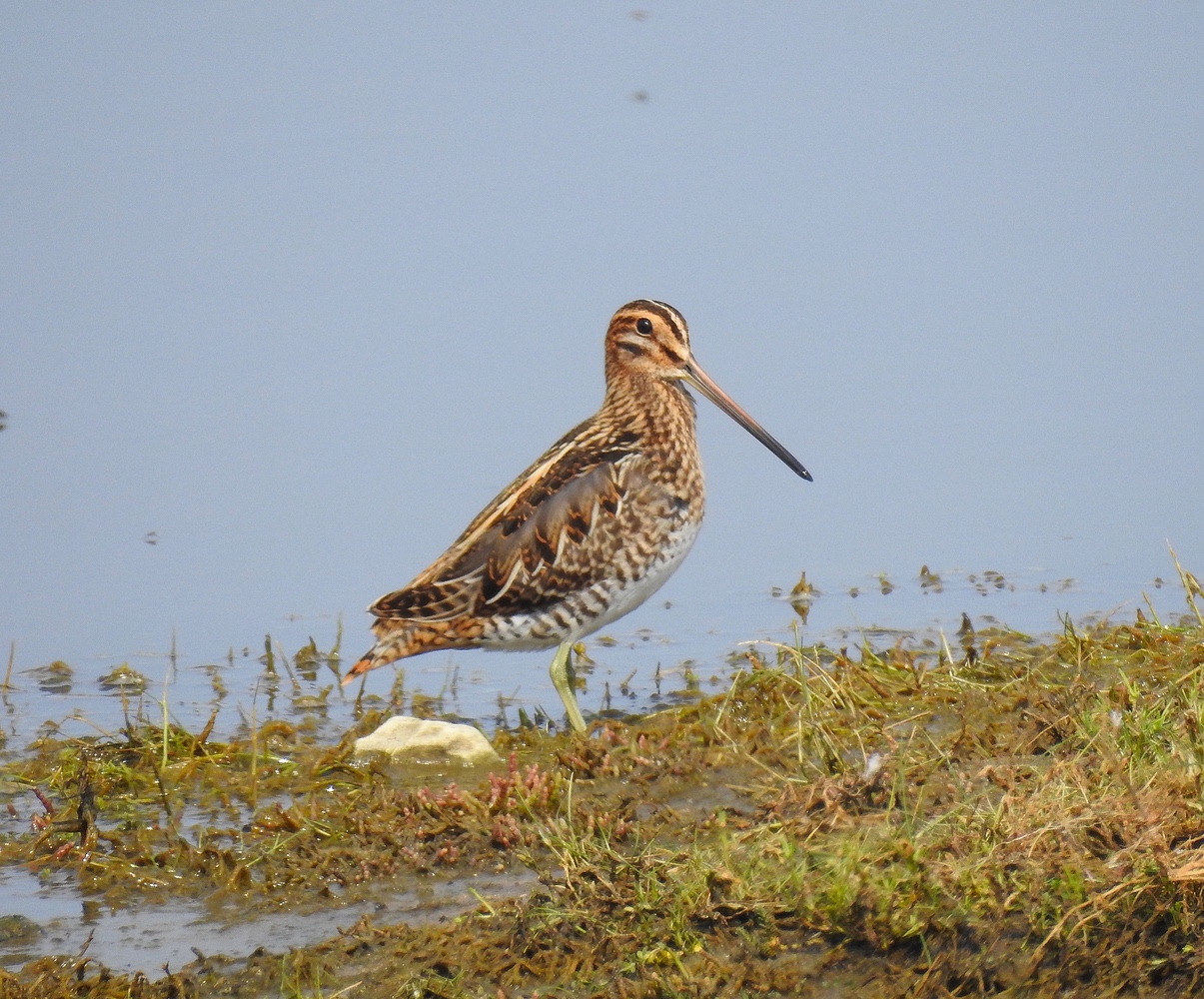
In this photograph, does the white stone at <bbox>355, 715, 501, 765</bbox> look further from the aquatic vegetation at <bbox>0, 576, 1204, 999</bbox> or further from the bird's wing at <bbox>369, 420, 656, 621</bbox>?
the bird's wing at <bbox>369, 420, 656, 621</bbox>


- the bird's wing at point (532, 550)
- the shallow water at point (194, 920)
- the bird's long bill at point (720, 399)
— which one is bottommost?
the shallow water at point (194, 920)

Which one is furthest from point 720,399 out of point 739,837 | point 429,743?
point 739,837

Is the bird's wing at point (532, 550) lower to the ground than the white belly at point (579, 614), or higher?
higher

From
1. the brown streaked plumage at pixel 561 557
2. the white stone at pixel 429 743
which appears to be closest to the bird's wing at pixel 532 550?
the brown streaked plumage at pixel 561 557

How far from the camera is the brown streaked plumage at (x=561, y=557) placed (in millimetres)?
6070

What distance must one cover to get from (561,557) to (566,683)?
1.52 ft

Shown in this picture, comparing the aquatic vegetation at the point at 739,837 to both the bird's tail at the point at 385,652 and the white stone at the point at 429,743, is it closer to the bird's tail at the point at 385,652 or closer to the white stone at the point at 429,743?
the white stone at the point at 429,743

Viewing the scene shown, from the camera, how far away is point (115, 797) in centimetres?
A: 515

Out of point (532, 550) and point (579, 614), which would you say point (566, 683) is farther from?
point (532, 550)

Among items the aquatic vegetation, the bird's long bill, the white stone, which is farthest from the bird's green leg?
the bird's long bill

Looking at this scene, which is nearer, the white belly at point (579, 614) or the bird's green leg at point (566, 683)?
the bird's green leg at point (566, 683)

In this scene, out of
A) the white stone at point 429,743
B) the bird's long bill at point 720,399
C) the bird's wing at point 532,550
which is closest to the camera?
the white stone at point 429,743

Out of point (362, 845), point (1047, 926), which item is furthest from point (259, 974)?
point (1047, 926)

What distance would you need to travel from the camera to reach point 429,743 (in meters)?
5.36
